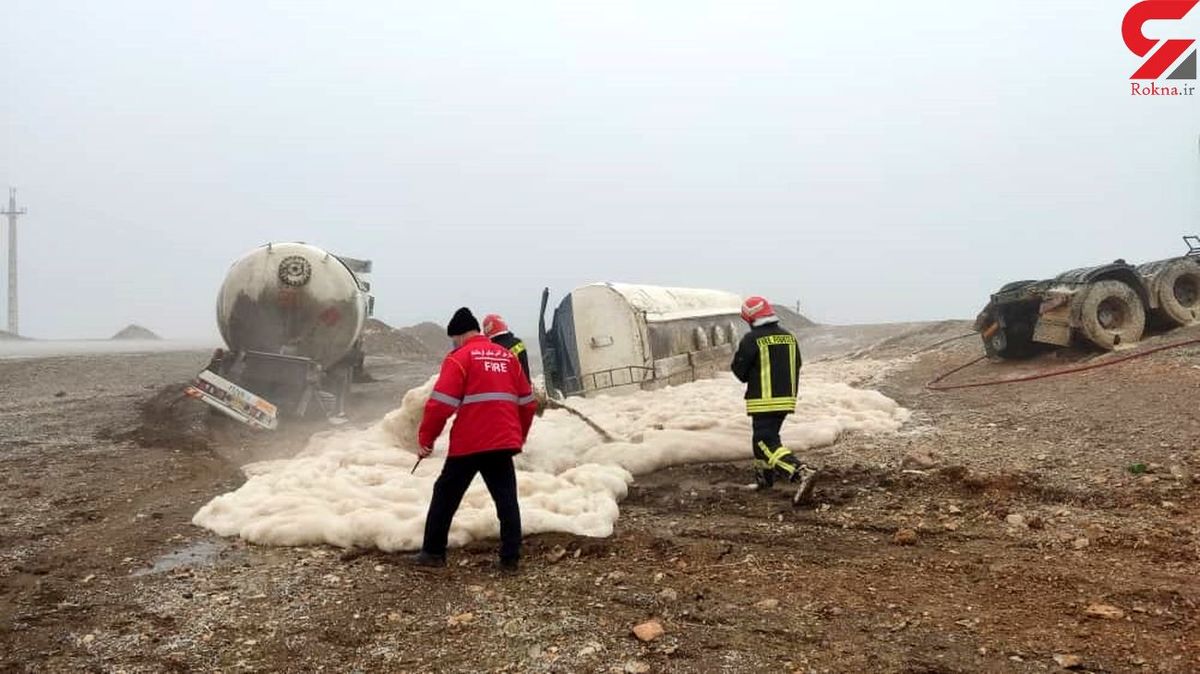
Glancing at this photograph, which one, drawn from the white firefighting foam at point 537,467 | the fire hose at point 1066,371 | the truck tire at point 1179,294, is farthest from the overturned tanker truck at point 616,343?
the truck tire at point 1179,294

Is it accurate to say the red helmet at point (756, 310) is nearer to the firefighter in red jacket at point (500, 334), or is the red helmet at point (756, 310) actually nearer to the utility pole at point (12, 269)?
the firefighter in red jacket at point (500, 334)

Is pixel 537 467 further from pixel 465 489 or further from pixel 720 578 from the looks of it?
pixel 720 578

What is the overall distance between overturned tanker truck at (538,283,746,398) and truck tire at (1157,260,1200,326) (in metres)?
7.00

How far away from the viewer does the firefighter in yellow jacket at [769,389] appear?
20.4 ft

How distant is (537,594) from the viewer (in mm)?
4203

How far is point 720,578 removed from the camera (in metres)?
4.28

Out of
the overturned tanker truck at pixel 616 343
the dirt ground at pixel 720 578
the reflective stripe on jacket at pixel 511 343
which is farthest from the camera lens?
the overturned tanker truck at pixel 616 343

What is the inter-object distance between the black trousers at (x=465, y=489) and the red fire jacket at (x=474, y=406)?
0.09m

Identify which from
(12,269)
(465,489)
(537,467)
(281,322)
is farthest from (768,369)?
(12,269)

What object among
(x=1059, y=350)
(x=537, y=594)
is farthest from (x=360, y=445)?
(x=1059, y=350)

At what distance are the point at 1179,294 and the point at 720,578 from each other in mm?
11860

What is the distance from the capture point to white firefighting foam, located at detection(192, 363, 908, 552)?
521cm

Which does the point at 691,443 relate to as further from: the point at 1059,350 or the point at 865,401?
the point at 1059,350

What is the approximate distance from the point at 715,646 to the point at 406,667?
1363 mm
